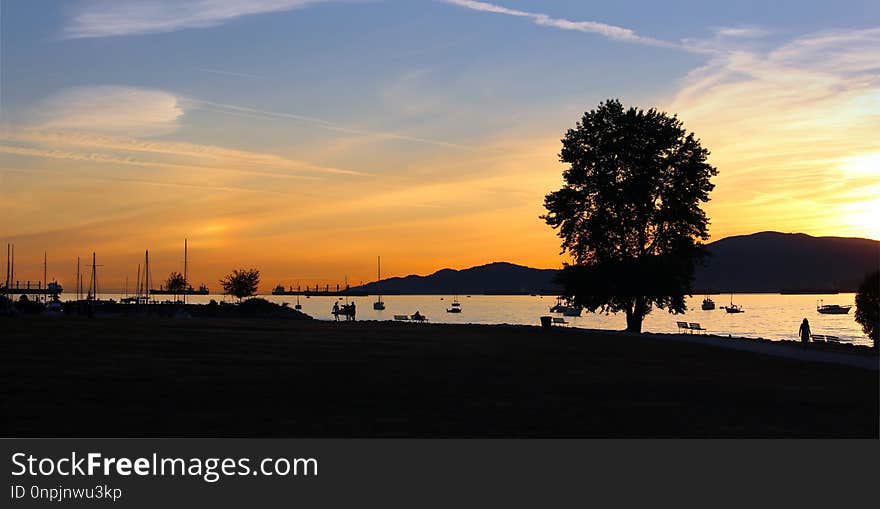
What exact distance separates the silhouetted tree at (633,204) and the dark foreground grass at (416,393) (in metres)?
20.2

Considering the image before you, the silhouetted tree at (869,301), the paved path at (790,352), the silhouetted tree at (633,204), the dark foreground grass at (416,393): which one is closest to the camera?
the dark foreground grass at (416,393)

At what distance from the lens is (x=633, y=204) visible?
58031 mm

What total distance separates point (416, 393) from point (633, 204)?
39.3 metres

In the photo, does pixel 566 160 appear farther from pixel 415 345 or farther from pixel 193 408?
pixel 193 408

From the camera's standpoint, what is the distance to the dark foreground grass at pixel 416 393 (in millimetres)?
15969

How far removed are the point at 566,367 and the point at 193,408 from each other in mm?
15404

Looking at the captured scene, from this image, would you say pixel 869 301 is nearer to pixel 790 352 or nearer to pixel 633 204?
pixel 633 204

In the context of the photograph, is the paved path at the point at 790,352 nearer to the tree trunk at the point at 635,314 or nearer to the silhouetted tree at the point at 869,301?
the tree trunk at the point at 635,314

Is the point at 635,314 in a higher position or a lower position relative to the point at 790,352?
higher

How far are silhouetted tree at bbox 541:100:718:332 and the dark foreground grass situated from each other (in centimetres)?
2023

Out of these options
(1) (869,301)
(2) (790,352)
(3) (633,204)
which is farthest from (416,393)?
(1) (869,301)

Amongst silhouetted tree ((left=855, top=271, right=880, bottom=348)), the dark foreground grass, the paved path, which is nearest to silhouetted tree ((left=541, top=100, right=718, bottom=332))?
the paved path

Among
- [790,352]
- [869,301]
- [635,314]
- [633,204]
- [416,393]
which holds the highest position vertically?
[633,204]

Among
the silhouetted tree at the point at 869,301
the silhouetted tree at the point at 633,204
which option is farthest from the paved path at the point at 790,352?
the silhouetted tree at the point at 869,301
